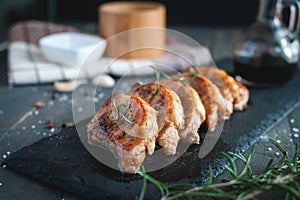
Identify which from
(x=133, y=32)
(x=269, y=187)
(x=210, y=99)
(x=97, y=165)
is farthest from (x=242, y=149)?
(x=133, y=32)

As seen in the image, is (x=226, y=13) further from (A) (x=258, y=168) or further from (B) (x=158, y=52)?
(A) (x=258, y=168)

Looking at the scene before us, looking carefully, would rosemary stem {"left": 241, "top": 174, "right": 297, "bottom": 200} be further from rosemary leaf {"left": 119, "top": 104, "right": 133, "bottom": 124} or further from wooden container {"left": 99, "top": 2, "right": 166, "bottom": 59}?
wooden container {"left": 99, "top": 2, "right": 166, "bottom": 59}

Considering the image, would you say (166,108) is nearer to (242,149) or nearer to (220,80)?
(242,149)

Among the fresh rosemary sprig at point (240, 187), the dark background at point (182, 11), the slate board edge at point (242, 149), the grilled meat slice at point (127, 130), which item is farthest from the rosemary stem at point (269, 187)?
the dark background at point (182, 11)

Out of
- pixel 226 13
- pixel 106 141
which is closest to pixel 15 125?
pixel 106 141

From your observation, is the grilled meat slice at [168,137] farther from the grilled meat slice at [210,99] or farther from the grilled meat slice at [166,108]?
the grilled meat slice at [210,99]

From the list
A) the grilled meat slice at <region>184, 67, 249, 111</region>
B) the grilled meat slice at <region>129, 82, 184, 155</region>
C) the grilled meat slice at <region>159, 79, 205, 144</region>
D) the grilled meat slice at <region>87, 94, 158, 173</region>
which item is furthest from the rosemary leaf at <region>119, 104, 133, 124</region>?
the grilled meat slice at <region>184, 67, 249, 111</region>
